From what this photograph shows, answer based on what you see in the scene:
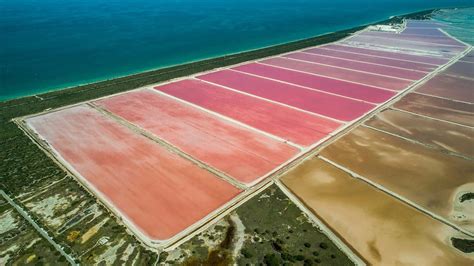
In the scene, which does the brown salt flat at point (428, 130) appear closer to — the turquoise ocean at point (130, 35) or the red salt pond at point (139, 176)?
the red salt pond at point (139, 176)

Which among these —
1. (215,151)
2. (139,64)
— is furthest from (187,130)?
(139,64)

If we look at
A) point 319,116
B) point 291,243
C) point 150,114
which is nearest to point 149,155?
point 150,114

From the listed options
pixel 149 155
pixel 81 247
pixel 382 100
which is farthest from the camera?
pixel 382 100

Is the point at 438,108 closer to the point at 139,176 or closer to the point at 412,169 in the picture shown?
the point at 412,169

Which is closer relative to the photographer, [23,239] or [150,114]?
[23,239]

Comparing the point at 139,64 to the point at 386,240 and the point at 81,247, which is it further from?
the point at 386,240

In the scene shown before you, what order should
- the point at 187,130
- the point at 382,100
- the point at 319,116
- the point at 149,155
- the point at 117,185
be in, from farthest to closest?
the point at 382,100 → the point at 319,116 → the point at 187,130 → the point at 149,155 → the point at 117,185
